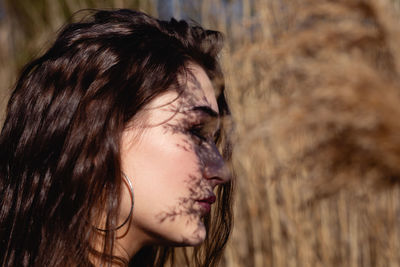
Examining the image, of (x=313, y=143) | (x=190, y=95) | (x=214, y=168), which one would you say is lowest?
(x=313, y=143)

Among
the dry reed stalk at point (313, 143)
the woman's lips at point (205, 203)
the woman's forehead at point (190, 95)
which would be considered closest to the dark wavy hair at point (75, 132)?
the woman's forehead at point (190, 95)

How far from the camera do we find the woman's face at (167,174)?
40.8 inches

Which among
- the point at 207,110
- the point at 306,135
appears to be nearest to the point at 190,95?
the point at 207,110

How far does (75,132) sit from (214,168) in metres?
0.24

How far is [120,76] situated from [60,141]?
15 cm

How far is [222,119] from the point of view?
1.34 metres

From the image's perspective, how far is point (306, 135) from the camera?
210 cm

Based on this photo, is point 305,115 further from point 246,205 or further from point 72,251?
point 72,251

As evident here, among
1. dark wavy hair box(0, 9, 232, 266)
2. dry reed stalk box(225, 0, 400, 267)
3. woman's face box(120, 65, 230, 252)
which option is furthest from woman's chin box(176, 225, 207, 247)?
dry reed stalk box(225, 0, 400, 267)

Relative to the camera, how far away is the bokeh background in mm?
1991

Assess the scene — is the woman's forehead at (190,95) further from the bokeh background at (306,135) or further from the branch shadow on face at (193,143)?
the bokeh background at (306,135)

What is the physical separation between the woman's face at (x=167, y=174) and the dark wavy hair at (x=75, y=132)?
3 cm

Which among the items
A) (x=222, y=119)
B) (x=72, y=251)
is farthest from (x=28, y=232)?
(x=222, y=119)

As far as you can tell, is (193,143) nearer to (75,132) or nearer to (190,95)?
(190,95)
